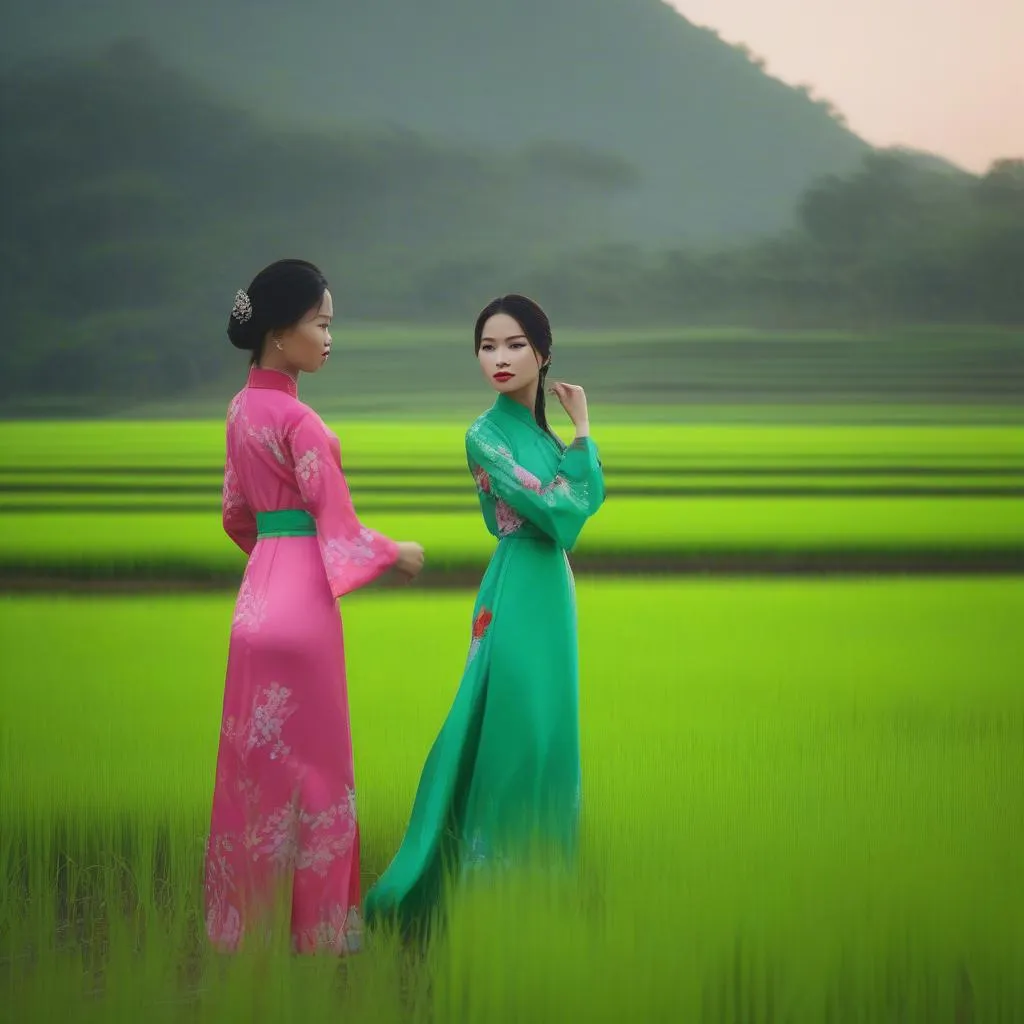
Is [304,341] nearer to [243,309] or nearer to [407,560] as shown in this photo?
[243,309]

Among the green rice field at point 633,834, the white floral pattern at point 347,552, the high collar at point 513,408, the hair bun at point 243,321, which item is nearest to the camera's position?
the green rice field at point 633,834

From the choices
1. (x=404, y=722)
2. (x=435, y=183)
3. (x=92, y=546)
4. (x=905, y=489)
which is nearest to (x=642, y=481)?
(x=905, y=489)

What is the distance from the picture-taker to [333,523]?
7.26 feet

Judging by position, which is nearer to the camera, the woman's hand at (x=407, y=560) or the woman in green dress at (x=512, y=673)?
the woman's hand at (x=407, y=560)

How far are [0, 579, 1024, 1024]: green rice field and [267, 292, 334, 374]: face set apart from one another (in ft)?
3.12

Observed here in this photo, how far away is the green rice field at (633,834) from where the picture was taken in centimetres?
197

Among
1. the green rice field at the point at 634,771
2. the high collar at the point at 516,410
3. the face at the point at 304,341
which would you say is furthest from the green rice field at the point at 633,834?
the face at the point at 304,341

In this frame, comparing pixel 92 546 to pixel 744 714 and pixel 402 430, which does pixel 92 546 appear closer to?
pixel 744 714

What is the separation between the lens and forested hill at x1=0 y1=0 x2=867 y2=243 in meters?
17.5

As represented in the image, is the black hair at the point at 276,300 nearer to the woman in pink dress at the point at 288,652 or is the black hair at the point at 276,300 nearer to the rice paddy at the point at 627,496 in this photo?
the woman in pink dress at the point at 288,652

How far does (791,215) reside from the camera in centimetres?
1672

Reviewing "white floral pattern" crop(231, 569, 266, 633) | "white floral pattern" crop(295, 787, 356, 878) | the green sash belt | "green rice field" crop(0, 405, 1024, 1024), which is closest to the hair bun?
the green sash belt

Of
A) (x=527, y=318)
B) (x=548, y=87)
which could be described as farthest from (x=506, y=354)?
(x=548, y=87)

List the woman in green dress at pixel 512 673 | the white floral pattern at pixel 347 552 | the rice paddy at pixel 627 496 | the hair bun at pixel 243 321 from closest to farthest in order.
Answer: the white floral pattern at pixel 347 552, the hair bun at pixel 243 321, the woman in green dress at pixel 512 673, the rice paddy at pixel 627 496
